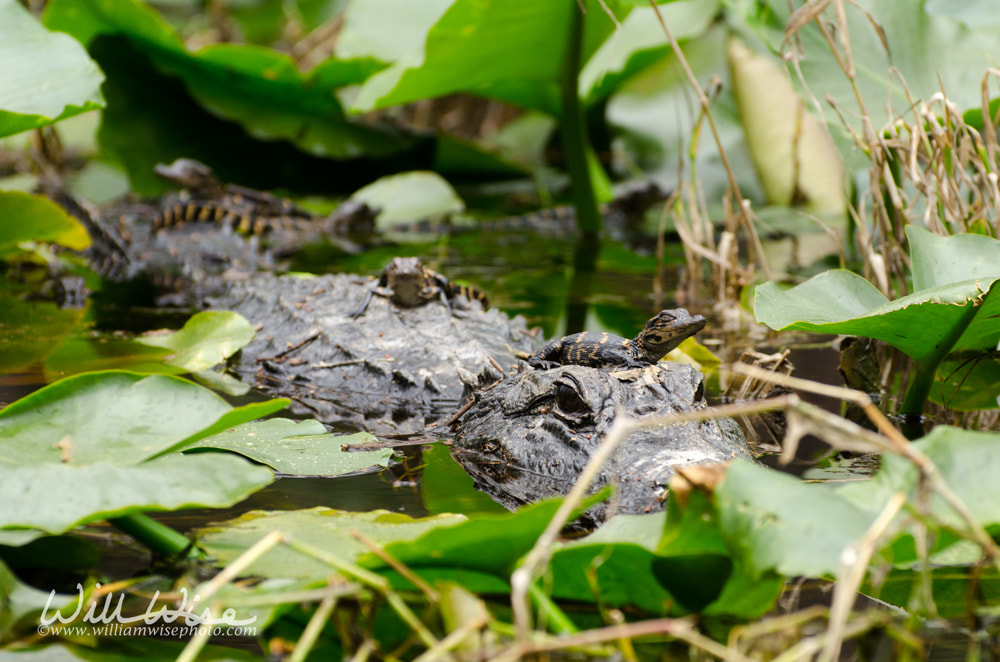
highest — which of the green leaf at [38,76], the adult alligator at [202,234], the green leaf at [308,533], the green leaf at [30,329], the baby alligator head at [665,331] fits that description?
the green leaf at [38,76]

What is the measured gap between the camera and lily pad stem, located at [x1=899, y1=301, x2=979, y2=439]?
232 centimetres

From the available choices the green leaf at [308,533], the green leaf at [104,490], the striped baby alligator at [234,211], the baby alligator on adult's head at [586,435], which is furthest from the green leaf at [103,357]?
the striped baby alligator at [234,211]

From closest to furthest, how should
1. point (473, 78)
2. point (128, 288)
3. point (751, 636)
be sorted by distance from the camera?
point (751, 636), point (128, 288), point (473, 78)

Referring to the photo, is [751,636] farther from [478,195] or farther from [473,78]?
[478,195]

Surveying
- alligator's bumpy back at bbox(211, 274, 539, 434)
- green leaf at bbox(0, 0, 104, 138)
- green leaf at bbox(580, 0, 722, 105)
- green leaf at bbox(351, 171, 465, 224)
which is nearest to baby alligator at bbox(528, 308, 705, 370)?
alligator's bumpy back at bbox(211, 274, 539, 434)

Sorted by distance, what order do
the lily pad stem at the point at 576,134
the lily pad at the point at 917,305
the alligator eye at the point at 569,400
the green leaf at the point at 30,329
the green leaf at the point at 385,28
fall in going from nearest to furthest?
the lily pad at the point at 917,305 → the alligator eye at the point at 569,400 → the green leaf at the point at 30,329 → the lily pad stem at the point at 576,134 → the green leaf at the point at 385,28

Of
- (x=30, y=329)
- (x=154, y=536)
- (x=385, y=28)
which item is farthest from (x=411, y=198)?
(x=154, y=536)

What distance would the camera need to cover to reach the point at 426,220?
7312mm

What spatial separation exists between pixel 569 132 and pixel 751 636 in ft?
16.3

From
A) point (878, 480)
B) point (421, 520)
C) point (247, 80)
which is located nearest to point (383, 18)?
point (247, 80)

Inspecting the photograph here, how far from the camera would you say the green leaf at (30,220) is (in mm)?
3762

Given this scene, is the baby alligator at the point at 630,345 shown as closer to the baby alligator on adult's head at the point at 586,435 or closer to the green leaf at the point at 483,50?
the baby alligator on adult's head at the point at 586,435

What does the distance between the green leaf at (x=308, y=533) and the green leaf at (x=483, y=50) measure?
3430 mm

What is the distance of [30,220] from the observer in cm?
387
